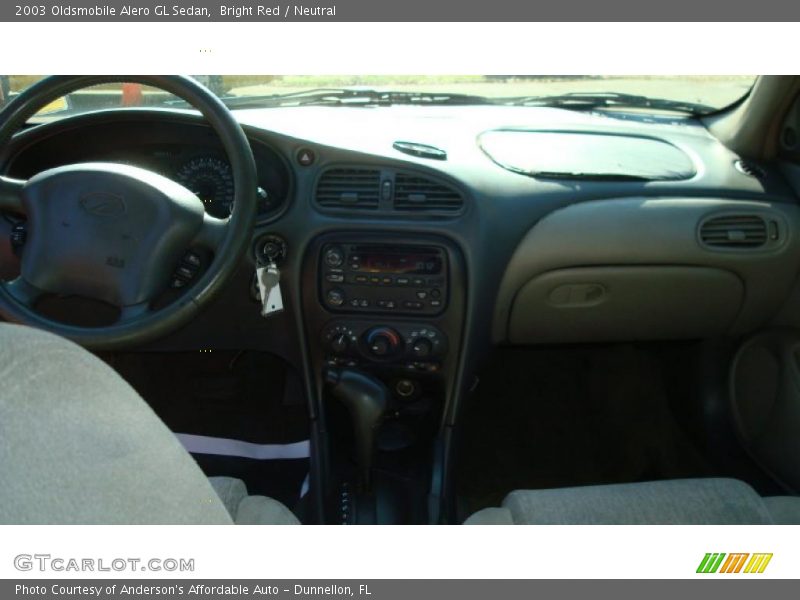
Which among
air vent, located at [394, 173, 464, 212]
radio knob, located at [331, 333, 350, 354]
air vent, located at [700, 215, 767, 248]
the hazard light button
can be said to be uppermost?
the hazard light button

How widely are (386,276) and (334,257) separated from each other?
15 centimetres

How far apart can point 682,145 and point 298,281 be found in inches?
51.2

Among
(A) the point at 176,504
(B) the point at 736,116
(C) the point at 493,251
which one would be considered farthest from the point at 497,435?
(A) the point at 176,504

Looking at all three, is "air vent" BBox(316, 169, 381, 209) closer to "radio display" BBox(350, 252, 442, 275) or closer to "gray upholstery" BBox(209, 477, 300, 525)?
"radio display" BBox(350, 252, 442, 275)

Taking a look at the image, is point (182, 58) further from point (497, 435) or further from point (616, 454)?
point (616, 454)

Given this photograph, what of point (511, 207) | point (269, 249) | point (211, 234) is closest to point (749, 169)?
point (511, 207)

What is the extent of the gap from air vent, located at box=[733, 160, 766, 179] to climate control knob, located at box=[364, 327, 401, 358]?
46.5 inches

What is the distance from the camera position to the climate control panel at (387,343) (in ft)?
6.96

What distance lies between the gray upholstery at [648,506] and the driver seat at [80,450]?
636 millimetres

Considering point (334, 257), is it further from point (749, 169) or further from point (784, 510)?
point (749, 169)

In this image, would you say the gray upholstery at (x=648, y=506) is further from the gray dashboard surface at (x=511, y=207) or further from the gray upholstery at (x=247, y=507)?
the gray dashboard surface at (x=511, y=207)

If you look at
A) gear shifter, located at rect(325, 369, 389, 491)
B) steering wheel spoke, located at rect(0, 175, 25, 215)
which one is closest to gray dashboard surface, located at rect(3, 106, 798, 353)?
gear shifter, located at rect(325, 369, 389, 491)

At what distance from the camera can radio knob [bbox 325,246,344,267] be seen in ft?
6.72

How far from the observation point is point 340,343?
2.15 meters
